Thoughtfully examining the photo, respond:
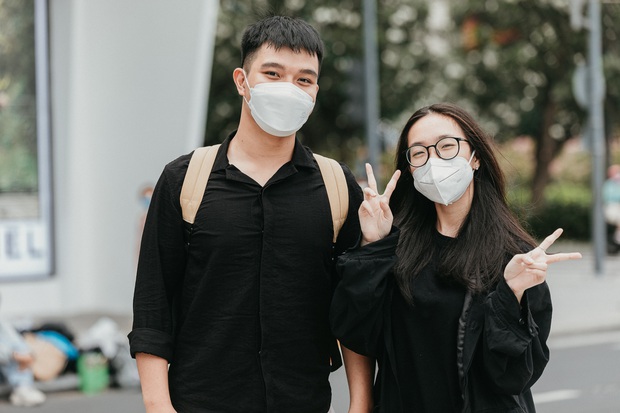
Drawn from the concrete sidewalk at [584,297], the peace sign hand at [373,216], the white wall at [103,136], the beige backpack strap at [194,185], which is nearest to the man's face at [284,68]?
the beige backpack strap at [194,185]

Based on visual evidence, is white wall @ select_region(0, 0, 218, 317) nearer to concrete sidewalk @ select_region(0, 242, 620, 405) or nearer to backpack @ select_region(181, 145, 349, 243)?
concrete sidewalk @ select_region(0, 242, 620, 405)

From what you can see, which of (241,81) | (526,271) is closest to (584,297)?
(526,271)

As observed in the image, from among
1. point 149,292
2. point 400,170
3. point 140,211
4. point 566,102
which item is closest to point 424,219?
point 400,170

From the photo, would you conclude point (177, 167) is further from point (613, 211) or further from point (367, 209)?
point (613, 211)

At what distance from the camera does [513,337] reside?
251 centimetres

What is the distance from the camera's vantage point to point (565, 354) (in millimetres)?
9867

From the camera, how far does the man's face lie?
8.65 ft

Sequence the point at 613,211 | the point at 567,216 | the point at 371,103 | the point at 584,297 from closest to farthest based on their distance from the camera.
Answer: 1. the point at 371,103
2. the point at 584,297
3. the point at 613,211
4. the point at 567,216

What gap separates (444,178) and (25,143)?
386 inches

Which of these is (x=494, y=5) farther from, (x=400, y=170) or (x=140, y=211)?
(x=400, y=170)

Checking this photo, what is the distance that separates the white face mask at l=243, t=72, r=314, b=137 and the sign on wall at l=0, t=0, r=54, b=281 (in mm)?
9531

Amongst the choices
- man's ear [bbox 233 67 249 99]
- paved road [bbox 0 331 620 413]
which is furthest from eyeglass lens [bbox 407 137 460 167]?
paved road [bbox 0 331 620 413]

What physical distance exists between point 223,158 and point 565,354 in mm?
7962

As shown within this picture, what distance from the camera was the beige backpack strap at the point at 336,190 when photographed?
2.67m
